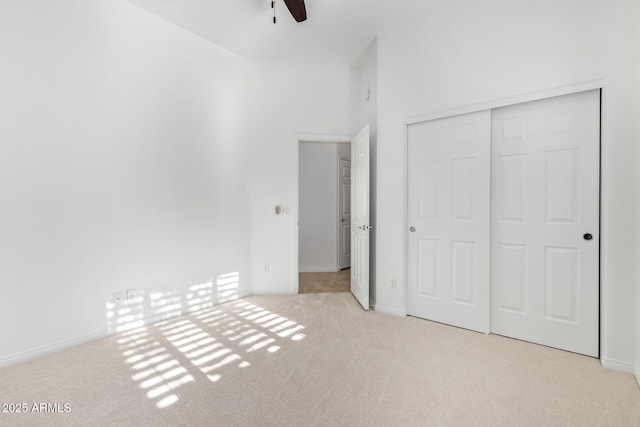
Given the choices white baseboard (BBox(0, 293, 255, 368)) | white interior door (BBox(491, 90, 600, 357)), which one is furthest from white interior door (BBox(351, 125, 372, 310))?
white baseboard (BBox(0, 293, 255, 368))

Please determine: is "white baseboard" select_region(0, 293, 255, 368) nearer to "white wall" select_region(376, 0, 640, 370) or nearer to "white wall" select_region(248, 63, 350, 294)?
"white wall" select_region(248, 63, 350, 294)

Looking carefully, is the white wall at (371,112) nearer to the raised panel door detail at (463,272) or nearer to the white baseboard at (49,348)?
the raised panel door detail at (463,272)

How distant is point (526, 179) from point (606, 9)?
122cm

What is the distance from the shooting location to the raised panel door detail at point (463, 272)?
2.87 meters

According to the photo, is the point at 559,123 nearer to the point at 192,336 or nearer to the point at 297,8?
the point at 297,8

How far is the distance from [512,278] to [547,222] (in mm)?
532

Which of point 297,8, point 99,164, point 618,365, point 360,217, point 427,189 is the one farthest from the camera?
point 360,217

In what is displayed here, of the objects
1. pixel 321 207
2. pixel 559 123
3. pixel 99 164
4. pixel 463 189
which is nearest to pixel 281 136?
pixel 321 207

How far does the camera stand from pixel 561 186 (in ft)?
8.03

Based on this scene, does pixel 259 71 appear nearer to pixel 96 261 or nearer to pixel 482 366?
pixel 96 261

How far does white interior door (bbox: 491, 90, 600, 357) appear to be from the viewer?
2.34 m

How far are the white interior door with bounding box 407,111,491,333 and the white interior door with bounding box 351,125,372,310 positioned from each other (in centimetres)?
45

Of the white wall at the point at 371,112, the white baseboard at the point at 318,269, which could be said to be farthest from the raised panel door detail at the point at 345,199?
the white wall at the point at 371,112

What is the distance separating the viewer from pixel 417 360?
2279mm
